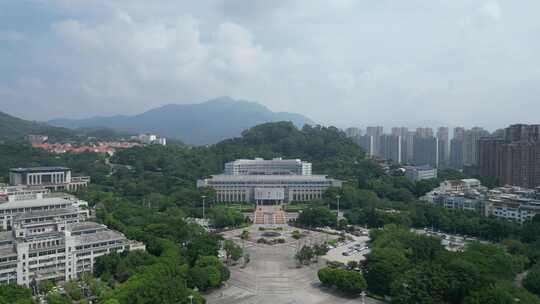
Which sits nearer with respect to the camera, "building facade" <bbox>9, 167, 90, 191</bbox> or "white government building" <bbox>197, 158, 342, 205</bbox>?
"building facade" <bbox>9, 167, 90, 191</bbox>

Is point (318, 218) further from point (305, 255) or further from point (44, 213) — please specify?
point (44, 213)

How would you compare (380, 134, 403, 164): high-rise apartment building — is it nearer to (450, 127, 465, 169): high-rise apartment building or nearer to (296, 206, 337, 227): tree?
(450, 127, 465, 169): high-rise apartment building

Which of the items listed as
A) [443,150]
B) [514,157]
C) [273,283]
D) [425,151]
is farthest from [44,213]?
[443,150]

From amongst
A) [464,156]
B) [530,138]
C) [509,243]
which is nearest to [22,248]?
[509,243]

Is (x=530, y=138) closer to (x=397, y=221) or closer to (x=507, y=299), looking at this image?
(x=397, y=221)

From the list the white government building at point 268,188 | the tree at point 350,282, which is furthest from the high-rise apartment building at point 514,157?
the tree at point 350,282

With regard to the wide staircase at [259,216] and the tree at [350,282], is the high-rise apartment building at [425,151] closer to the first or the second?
the wide staircase at [259,216]

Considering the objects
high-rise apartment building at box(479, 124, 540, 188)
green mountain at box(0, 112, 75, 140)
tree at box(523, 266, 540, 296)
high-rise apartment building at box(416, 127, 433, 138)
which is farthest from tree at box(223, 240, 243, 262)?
high-rise apartment building at box(416, 127, 433, 138)
